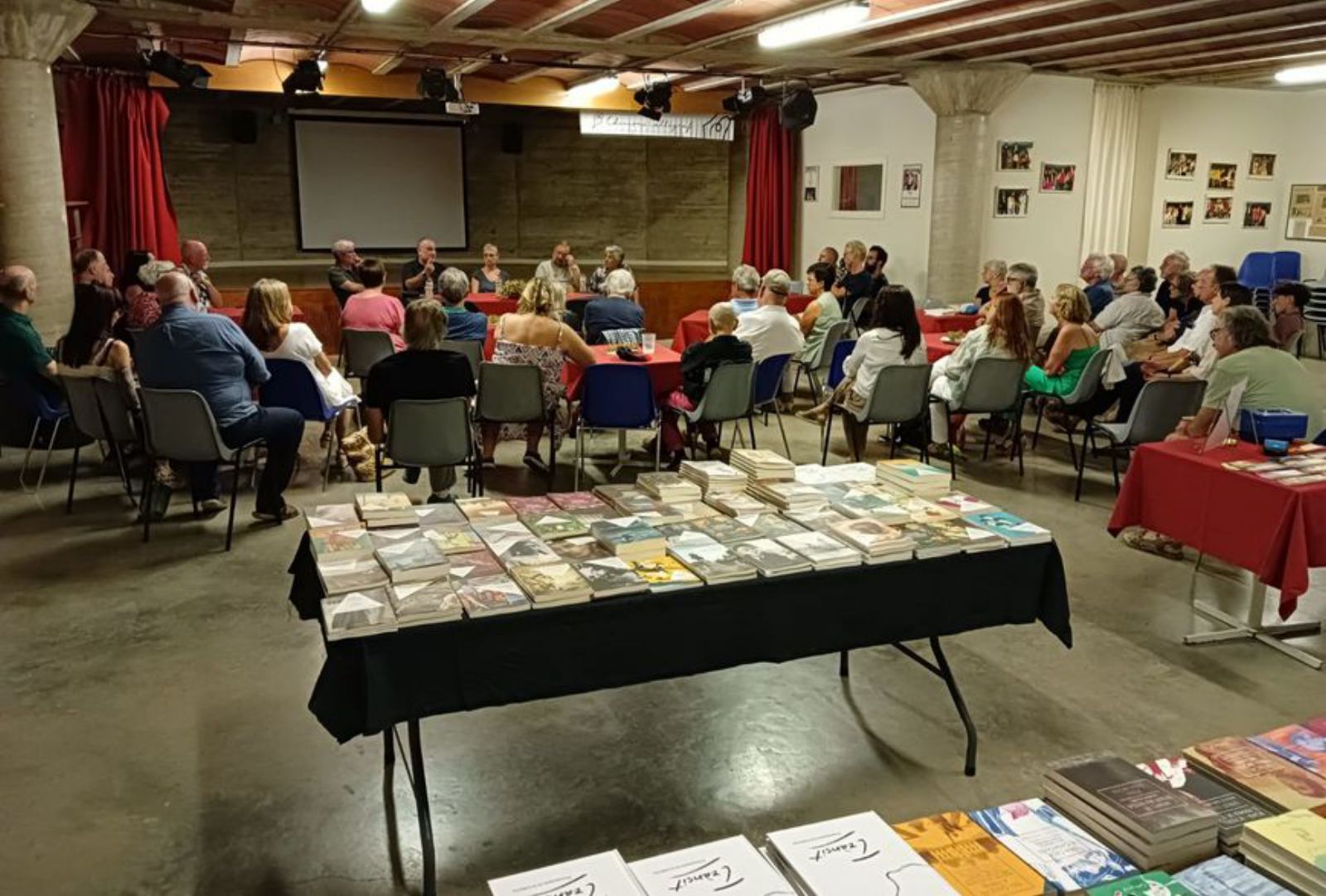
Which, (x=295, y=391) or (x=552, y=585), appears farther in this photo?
(x=295, y=391)

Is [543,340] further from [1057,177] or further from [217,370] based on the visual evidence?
[1057,177]

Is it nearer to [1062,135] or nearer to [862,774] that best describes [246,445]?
[862,774]

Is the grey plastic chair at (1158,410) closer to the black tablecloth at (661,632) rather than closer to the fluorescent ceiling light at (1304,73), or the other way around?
the black tablecloth at (661,632)

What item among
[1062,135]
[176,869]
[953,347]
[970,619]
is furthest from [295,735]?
[1062,135]

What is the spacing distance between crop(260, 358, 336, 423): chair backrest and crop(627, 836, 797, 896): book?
4.81 meters

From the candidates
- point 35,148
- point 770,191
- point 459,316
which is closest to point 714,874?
point 459,316

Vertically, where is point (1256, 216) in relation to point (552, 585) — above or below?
above

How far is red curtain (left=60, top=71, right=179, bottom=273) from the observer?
9828 millimetres

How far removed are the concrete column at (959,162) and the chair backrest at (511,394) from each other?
5.47 metres

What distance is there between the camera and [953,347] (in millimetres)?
7297

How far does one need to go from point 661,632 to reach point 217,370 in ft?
11.3

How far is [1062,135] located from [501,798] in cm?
950

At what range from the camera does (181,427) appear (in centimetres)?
507

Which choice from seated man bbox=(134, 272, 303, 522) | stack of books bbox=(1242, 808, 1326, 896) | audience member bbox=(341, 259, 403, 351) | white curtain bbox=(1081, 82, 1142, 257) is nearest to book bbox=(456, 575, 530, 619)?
stack of books bbox=(1242, 808, 1326, 896)
